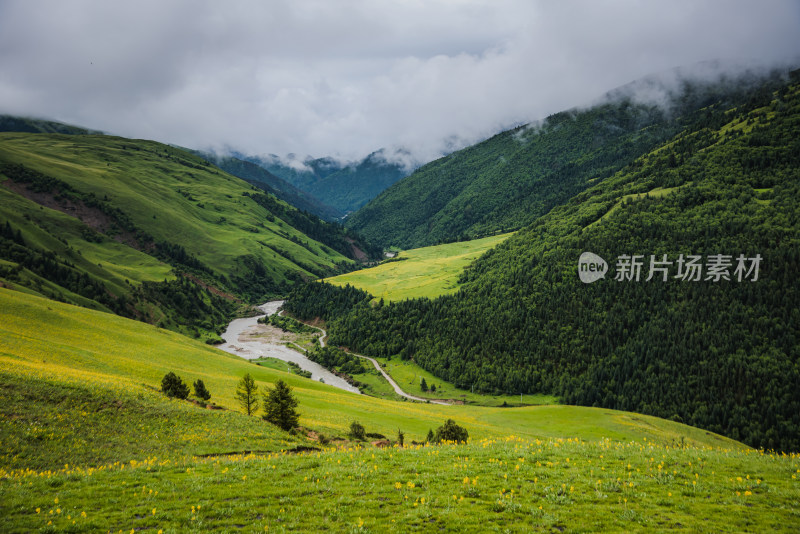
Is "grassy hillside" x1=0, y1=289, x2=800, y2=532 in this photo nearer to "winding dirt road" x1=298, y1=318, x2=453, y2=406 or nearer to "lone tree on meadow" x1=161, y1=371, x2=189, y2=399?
"lone tree on meadow" x1=161, y1=371, x2=189, y2=399

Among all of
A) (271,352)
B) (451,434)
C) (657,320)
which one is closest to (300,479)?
(451,434)

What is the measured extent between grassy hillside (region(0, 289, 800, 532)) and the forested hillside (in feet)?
360

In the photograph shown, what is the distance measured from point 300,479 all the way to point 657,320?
491 ft

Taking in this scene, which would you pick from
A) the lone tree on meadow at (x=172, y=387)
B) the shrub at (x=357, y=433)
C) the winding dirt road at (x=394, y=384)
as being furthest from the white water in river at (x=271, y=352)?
the lone tree on meadow at (x=172, y=387)

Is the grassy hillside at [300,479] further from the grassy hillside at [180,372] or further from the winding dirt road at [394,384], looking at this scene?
the winding dirt road at [394,384]

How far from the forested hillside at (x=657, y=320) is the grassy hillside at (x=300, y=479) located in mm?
109674

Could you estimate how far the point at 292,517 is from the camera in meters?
16.0

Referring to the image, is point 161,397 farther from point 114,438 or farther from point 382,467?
point 382,467

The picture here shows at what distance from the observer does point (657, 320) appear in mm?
137125

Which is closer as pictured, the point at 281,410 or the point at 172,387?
the point at 281,410

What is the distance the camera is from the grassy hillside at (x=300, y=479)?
15.9m

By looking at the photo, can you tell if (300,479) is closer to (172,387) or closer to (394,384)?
(172,387)

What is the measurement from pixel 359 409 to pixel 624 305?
119075mm

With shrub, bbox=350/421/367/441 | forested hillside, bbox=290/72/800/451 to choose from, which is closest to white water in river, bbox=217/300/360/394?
forested hillside, bbox=290/72/800/451
